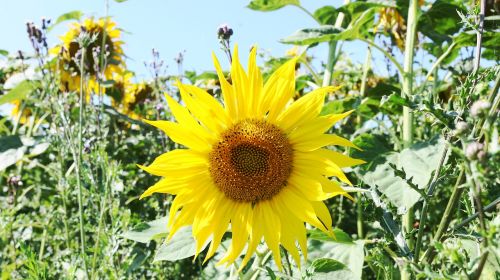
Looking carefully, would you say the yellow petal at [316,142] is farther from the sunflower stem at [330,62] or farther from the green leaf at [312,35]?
the sunflower stem at [330,62]

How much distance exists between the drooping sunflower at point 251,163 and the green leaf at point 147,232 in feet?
0.76

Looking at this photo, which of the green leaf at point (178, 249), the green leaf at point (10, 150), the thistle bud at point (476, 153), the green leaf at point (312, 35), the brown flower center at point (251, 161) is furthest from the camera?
the green leaf at point (10, 150)

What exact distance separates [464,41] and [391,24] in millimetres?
1081

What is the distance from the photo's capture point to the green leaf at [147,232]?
1.77 meters

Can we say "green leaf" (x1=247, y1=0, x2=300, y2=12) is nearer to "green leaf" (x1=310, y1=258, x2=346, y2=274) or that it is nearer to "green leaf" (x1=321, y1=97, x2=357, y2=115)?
"green leaf" (x1=321, y1=97, x2=357, y2=115)

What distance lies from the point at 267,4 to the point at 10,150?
57.1 inches

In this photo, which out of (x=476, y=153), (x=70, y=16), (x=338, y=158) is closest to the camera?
(x=476, y=153)

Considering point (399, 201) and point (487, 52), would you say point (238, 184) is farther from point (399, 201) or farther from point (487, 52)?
point (487, 52)

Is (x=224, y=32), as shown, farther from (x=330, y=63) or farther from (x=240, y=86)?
(x=330, y=63)

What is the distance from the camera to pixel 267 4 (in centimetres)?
263

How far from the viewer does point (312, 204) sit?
5.09 feet

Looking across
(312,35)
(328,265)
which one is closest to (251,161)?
(328,265)

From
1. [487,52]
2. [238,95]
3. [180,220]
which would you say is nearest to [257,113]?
[238,95]

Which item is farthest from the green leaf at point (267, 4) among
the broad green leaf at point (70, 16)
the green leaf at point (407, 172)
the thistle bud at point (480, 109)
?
the thistle bud at point (480, 109)
